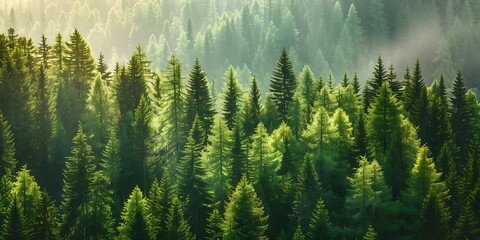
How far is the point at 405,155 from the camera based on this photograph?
6838cm

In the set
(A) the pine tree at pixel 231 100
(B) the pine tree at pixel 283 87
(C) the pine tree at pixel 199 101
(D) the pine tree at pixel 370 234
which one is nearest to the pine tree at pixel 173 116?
(C) the pine tree at pixel 199 101

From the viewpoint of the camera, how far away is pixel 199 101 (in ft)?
262

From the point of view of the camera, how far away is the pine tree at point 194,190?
65.5 meters

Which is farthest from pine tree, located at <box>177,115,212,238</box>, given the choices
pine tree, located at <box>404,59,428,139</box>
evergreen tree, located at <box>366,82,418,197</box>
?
pine tree, located at <box>404,59,428,139</box>

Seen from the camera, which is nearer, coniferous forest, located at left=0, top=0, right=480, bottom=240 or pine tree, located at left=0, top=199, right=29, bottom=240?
pine tree, located at left=0, top=199, right=29, bottom=240

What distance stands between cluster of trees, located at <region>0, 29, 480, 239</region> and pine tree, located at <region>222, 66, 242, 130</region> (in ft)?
0.43

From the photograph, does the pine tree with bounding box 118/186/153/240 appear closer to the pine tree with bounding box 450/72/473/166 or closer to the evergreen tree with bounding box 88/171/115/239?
the evergreen tree with bounding box 88/171/115/239

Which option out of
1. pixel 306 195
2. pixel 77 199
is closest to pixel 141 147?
pixel 77 199

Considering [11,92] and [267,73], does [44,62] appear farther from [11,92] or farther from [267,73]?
[267,73]

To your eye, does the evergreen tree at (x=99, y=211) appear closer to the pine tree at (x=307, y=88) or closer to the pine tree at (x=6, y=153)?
the pine tree at (x=6, y=153)

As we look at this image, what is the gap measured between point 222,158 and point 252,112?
50.8ft

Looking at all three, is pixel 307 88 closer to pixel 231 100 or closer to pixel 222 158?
pixel 231 100

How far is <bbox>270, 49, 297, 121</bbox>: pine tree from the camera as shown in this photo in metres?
86.0

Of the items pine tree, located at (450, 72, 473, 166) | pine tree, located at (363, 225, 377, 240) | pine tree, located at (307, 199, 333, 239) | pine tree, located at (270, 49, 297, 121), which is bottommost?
pine tree, located at (363, 225, 377, 240)
